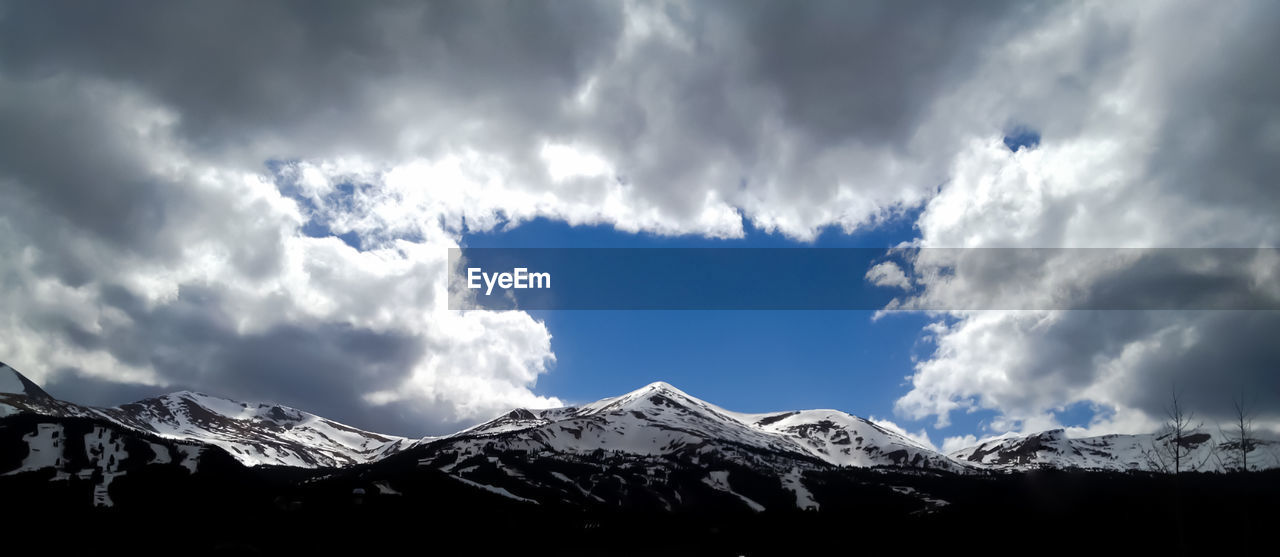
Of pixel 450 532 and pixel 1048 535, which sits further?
pixel 450 532

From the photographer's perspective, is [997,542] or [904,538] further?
[904,538]

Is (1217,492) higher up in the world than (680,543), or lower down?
higher up

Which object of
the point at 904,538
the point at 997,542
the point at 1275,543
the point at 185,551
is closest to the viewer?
the point at 1275,543

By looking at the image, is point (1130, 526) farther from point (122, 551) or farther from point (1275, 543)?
point (122, 551)

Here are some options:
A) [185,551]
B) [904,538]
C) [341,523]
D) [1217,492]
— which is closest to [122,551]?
[185,551]

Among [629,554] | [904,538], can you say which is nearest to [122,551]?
[629,554]

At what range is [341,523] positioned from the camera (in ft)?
603

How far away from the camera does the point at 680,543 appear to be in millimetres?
Answer: 190250

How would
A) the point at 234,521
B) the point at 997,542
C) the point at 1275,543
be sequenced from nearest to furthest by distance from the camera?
1. the point at 1275,543
2. the point at 997,542
3. the point at 234,521

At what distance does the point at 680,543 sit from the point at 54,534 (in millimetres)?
183539

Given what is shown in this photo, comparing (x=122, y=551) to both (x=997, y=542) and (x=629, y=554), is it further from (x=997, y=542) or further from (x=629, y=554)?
(x=997, y=542)

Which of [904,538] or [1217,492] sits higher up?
[1217,492]

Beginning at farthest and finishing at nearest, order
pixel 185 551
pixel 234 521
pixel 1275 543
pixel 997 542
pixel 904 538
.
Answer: pixel 234 521, pixel 904 538, pixel 997 542, pixel 185 551, pixel 1275 543

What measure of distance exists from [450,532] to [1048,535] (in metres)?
163
